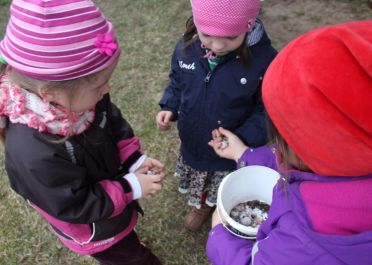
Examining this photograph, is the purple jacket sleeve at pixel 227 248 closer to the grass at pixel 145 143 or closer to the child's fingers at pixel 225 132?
the child's fingers at pixel 225 132

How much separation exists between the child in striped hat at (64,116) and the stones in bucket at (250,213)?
0.35 metres

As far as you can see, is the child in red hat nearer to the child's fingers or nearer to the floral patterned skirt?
the child's fingers

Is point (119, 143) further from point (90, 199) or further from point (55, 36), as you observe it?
point (55, 36)

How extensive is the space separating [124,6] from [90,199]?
3482 millimetres

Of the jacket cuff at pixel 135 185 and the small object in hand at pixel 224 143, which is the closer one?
the jacket cuff at pixel 135 185

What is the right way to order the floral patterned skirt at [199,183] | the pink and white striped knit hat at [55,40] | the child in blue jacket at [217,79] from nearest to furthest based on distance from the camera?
1. the pink and white striped knit hat at [55,40]
2. the child in blue jacket at [217,79]
3. the floral patterned skirt at [199,183]

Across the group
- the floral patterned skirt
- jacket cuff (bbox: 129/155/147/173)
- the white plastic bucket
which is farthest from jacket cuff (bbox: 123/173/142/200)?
the floral patterned skirt

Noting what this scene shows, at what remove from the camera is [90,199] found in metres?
1.42

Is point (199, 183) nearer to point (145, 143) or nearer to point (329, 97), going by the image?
point (145, 143)

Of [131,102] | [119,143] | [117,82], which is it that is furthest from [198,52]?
[117,82]

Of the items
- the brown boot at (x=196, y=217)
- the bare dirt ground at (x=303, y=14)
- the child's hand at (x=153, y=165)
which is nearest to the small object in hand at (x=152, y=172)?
the child's hand at (x=153, y=165)

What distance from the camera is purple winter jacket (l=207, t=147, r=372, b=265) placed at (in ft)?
2.85

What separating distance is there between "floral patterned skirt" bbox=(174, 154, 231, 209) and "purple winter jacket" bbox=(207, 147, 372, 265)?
87cm

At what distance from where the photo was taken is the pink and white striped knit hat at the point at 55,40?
3.74 feet
